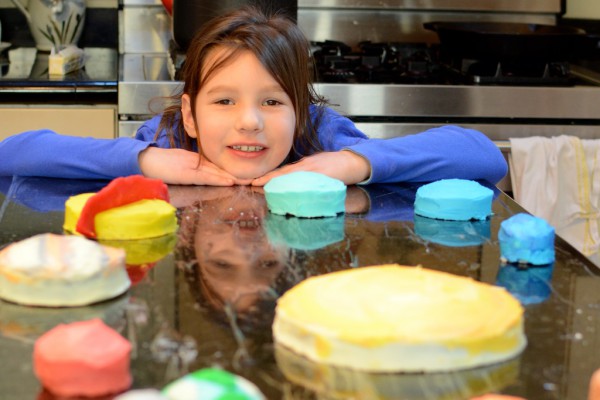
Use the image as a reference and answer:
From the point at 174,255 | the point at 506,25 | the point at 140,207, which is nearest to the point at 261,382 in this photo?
the point at 174,255

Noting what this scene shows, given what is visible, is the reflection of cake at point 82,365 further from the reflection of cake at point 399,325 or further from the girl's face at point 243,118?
the girl's face at point 243,118

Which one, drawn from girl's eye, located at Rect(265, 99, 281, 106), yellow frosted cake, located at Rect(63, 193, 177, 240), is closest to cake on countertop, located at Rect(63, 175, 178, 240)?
yellow frosted cake, located at Rect(63, 193, 177, 240)

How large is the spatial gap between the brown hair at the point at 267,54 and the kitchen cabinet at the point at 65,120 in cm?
84

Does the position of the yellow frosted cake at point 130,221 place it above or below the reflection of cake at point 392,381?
above

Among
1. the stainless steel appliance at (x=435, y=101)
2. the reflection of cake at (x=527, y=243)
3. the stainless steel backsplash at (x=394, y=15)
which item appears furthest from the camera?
the stainless steel backsplash at (x=394, y=15)

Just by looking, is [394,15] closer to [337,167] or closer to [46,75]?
[46,75]

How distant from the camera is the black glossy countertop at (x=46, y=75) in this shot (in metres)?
2.46

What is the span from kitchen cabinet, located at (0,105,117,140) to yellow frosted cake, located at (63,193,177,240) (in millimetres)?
1390

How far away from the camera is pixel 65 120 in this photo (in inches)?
97.9

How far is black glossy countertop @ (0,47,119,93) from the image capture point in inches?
97.0

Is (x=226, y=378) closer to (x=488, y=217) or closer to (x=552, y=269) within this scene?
(x=552, y=269)

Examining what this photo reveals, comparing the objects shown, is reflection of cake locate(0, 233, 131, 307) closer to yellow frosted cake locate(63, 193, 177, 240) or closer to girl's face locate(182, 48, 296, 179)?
yellow frosted cake locate(63, 193, 177, 240)

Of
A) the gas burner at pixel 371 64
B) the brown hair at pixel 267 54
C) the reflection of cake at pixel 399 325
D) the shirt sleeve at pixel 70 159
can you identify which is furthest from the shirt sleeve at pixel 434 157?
the gas burner at pixel 371 64

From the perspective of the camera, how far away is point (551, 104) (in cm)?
254
